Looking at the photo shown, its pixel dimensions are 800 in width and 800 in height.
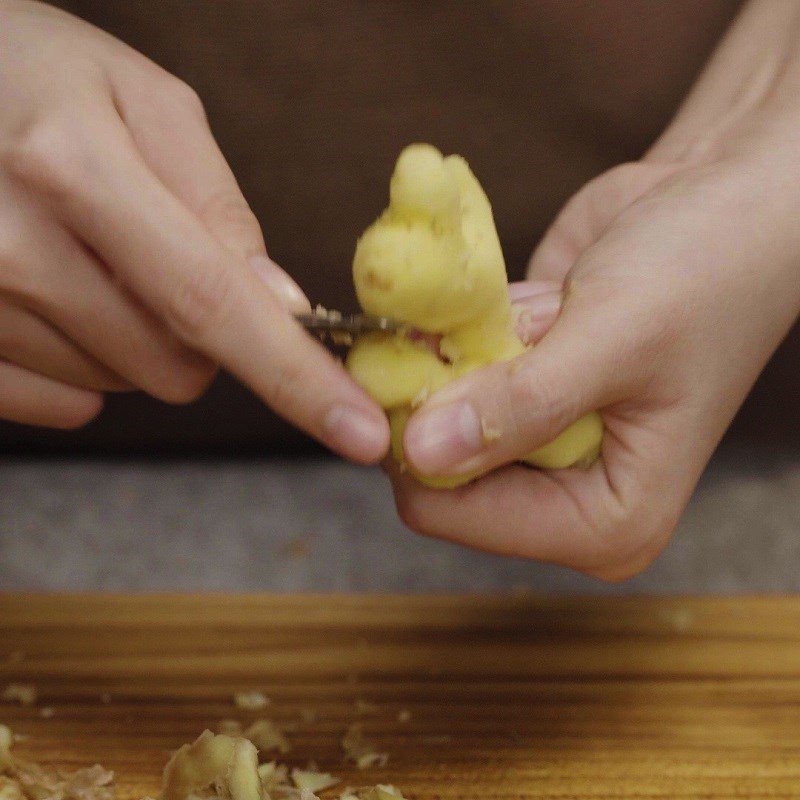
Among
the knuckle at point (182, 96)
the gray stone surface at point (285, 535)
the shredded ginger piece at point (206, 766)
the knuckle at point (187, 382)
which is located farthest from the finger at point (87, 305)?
the gray stone surface at point (285, 535)

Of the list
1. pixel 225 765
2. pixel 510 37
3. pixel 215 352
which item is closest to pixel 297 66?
pixel 510 37

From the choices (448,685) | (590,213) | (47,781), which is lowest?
(47,781)

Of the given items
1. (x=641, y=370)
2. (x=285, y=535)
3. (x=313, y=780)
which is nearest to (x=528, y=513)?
(x=641, y=370)

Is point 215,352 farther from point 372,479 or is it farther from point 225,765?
point 372,479

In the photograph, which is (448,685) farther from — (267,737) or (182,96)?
(182,96)

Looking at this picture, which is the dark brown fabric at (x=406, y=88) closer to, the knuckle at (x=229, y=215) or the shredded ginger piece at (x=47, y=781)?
the knuckle at (x=229, y=215)

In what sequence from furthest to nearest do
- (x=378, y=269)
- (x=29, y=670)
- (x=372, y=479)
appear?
(x=372, y=479)
(x=29, y=670)
(x=378, y=269)
